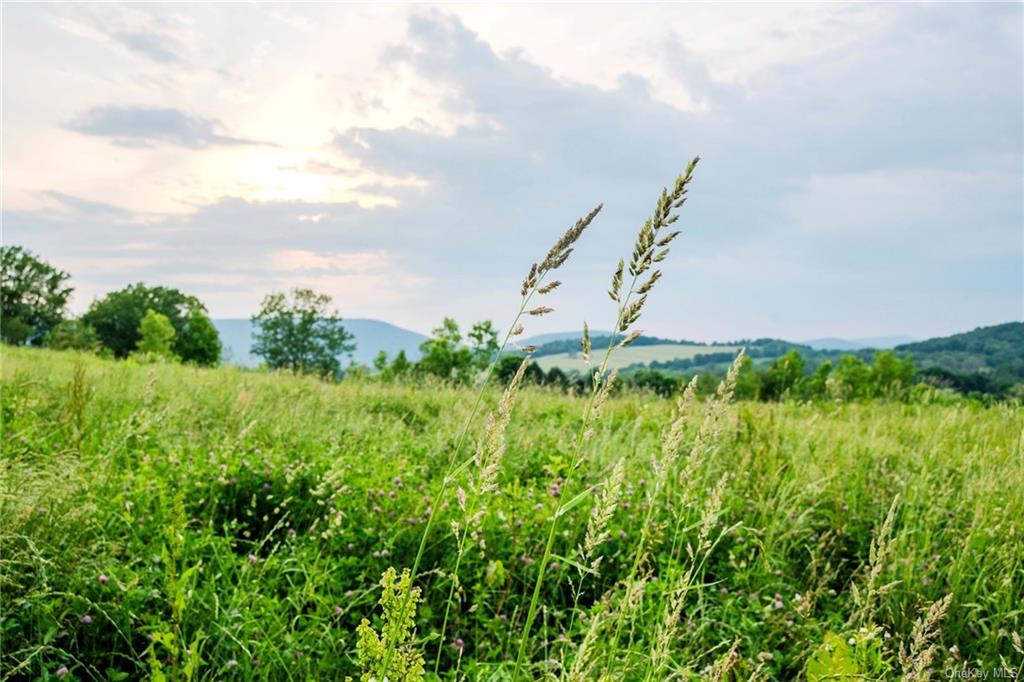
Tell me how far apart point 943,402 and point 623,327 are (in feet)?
39.6

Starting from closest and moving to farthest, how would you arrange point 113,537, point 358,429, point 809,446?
point 113,537 → point 809,446 → point 358,429

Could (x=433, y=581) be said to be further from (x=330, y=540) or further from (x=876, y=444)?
(x=876, y=444)

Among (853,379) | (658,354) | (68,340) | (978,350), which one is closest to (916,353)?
(978,350)

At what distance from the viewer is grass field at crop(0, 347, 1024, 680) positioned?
113 inches

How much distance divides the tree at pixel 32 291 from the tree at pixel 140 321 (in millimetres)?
4729

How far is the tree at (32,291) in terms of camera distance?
71438 millimetres

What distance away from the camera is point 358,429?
21.7 ft

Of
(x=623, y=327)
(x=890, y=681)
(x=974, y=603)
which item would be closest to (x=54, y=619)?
(x=623, y=327)

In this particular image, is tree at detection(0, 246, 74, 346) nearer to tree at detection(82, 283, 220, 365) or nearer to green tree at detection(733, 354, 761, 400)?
tree at detection(82, 283, 220, 365)

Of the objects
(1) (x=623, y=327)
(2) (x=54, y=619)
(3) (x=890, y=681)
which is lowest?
(3) (x=890, y=681)

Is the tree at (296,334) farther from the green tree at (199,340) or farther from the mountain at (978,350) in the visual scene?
the mountain at (978,350)

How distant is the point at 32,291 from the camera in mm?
75250

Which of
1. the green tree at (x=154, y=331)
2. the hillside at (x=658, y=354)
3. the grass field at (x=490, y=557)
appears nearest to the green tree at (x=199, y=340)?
A: the green tree at (x=154, y=331)

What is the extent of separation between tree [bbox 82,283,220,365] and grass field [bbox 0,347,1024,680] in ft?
224
